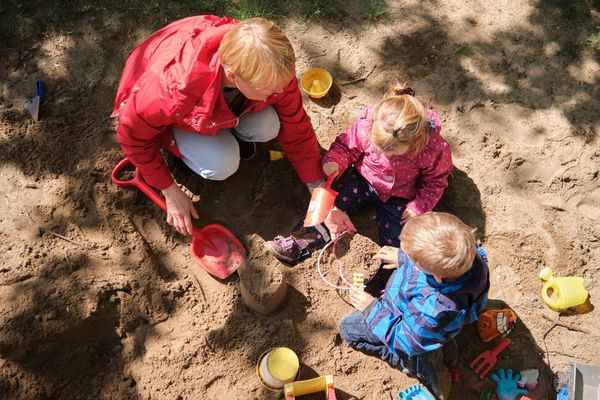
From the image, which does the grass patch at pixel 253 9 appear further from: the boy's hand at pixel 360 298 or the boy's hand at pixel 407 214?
the boy's hand at pixel 360 298

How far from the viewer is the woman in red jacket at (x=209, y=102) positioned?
189 centimetres

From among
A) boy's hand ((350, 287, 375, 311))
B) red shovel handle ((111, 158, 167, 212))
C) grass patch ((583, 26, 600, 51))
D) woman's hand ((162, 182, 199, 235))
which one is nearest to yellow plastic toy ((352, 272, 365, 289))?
boy's hand ((350, 287, 375, 311))

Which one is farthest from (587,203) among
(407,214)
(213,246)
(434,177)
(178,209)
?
(178,209)

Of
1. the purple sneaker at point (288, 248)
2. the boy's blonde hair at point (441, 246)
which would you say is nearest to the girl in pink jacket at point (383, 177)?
the purple sneaker at point (288, 248)

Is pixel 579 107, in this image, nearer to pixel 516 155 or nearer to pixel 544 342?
pixel 516 155

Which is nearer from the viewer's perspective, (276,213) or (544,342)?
(544,342)

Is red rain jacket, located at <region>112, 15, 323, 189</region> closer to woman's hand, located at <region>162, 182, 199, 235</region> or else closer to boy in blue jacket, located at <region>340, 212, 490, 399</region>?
woman's hand, located at <region>162, 182, 199, 235</region>

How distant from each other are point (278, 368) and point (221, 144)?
3.43 feet

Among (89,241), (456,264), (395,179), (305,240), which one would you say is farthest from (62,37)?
(456,264)

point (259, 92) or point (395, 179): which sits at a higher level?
point (259, 92)

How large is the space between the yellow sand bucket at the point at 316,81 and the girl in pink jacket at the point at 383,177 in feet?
1.45

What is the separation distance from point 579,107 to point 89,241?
8.99 feet

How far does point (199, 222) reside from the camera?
106 inches

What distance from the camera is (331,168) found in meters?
2.59
